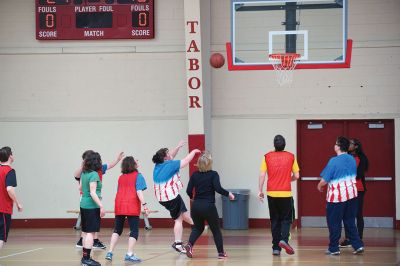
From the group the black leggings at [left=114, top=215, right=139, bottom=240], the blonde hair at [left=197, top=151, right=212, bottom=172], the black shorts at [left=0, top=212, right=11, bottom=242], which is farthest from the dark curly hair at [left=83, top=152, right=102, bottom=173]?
the blonde hair at [left=197, top=151, right=212, bottom=172]

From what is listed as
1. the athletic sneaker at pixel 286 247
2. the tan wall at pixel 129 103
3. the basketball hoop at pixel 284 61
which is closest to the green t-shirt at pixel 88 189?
the athletic sneaker at pixel 286 247

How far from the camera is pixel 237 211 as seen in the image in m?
20.5

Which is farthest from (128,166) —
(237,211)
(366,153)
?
(366,153)

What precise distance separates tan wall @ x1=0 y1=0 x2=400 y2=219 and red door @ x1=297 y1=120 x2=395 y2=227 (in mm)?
362

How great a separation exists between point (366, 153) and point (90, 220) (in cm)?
1036

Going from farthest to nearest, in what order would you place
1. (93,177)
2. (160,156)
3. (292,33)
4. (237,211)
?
(237,211), (292,33), (160,156), (93,177)

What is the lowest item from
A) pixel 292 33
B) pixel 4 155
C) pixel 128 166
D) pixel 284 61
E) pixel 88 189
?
pixel 88 189

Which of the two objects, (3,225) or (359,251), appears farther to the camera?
(359,251)

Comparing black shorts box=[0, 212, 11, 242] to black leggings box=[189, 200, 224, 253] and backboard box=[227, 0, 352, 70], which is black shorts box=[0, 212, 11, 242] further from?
backboard box=[227, 0, 352, 70]

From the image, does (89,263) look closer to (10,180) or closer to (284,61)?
(10,180)

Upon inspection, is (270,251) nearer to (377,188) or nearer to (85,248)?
(85,248)

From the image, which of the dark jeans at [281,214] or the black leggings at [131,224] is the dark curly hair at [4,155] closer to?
the black leggings at [131,224]

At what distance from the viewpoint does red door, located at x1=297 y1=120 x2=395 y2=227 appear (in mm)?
20578

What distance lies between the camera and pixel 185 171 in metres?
20.9
